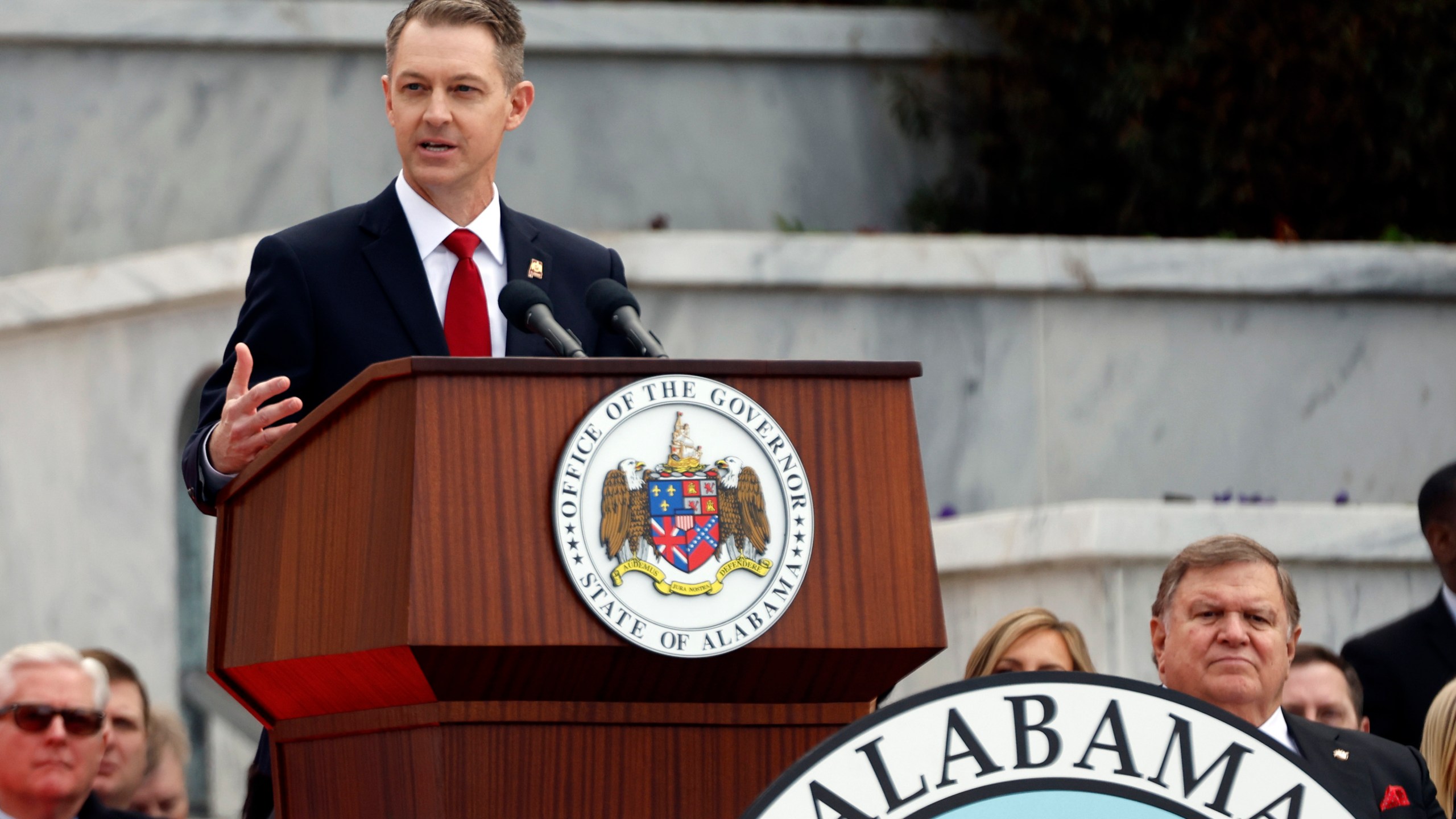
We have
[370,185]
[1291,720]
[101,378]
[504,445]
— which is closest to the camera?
A: [504,445]

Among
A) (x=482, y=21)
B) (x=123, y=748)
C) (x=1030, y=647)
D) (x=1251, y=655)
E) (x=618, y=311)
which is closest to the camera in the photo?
(x=618, y=311)

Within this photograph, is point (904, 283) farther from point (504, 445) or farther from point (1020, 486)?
point (504, 445)

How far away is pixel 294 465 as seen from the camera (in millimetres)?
2553

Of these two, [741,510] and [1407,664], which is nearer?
[741,510]

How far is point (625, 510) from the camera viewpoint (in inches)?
91.6

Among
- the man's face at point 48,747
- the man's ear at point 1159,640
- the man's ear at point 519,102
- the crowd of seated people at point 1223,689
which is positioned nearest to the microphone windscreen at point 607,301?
the man's ear at point 519,102

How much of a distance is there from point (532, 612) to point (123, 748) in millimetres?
3407

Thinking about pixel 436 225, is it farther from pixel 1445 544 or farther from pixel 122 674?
pixel 1445 544

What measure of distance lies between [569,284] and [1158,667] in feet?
5.13

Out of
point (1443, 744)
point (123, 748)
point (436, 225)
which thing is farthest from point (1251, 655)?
point (123, 748)

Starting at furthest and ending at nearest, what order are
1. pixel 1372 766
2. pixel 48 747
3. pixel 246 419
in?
1. pixel 48 747
2. pixel 1372 766
3. pixel 246 419

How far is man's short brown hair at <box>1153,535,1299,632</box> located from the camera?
3.91 metres

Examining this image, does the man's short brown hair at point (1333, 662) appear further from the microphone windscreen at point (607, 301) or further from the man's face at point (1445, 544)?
the microphone windscreen at point (607, 301)

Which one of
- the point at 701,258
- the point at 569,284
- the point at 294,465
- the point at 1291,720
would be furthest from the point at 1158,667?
the point at 701,258
